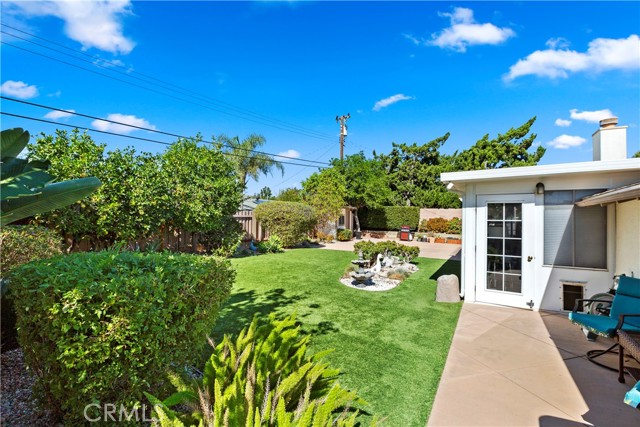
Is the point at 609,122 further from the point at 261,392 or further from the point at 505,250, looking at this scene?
the point at 261,392

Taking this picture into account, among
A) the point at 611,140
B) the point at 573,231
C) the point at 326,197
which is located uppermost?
the point at 611,140

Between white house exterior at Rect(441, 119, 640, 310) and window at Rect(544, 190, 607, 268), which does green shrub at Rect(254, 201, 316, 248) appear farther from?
window at Rect(544, 190, 607, 268)

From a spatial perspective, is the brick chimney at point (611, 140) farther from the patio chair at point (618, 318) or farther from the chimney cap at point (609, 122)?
the patio chair at point (618, 318)

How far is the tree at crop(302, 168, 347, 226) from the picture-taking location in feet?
63.2

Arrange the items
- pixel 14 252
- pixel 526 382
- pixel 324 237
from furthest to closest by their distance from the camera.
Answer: pixel 324 237
pixel 14 252
pixel 526 382

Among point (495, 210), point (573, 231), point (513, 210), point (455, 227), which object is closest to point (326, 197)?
point (455, 227)

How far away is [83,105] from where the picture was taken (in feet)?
38.5

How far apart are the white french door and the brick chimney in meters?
1.82

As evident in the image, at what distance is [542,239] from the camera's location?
19.6 ft

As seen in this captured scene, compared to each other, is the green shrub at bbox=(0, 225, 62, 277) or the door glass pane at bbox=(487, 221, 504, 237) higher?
the door glass pane at bbox=(487, 221, 504, 237)

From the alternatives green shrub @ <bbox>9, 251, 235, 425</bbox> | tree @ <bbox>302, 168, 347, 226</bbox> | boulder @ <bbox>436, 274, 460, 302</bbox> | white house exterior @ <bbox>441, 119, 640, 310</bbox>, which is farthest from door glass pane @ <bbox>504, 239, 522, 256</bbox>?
tree @ <bbox>302, 168, 347, 226</bbox>

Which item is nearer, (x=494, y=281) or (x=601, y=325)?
(x=601, y=325)

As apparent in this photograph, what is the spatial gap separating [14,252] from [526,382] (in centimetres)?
660
